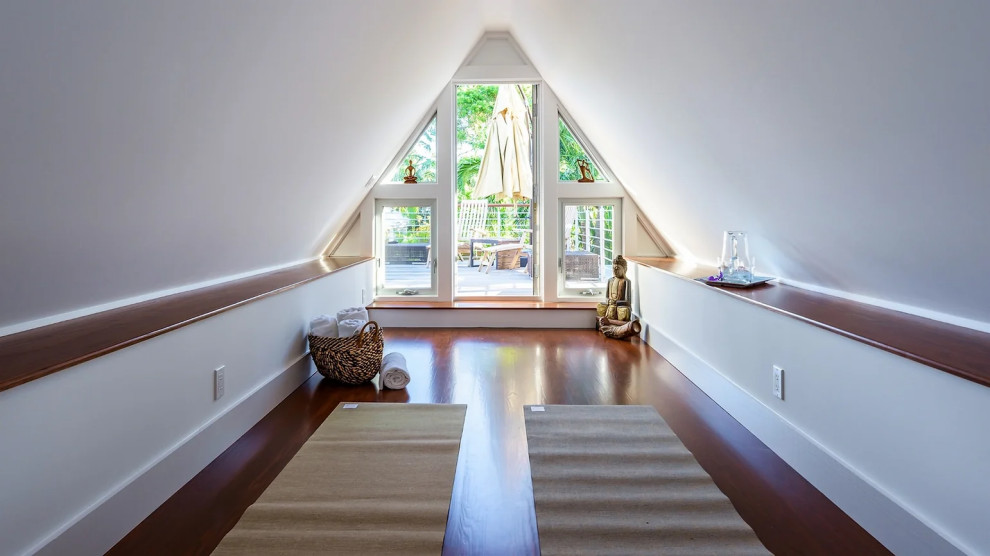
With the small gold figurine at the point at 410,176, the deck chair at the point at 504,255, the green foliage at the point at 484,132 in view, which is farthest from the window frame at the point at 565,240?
the small gold figurine at the point at 410,176

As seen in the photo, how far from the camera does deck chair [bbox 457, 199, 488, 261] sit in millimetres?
5891

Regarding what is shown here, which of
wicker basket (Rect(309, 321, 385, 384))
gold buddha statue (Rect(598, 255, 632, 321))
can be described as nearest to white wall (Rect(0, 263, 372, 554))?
wicker basket (Rect(309, 321, 385, 384))

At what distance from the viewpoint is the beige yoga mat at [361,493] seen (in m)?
1.54

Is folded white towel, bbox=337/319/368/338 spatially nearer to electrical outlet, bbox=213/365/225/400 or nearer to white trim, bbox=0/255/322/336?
white trim, bbox=0/255/322/336

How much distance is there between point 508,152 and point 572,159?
2.09 feet

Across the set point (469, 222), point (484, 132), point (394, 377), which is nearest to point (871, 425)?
point (394, 377)

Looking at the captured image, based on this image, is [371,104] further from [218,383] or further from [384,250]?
[384,250]

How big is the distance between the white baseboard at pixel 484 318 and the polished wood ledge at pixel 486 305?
1.2 inches

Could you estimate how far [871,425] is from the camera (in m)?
1.65

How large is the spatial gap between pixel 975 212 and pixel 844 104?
0.42 metres

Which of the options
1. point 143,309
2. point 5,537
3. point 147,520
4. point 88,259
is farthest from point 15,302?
point 147,520

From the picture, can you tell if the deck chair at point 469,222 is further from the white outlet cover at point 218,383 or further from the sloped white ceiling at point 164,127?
the white outlet cover at point 218,383

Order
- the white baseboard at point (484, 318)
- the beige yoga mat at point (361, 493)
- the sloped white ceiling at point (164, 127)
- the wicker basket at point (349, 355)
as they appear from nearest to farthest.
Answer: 1. the sloped white ceiling at point (164, 127)
2. the beige yoga mat at point (361, 493)
3. the wicker basket at point (349, 355)
4. the white baseboard at point (484, 318)

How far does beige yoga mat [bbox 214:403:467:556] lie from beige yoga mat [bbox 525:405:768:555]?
379 millimetres
